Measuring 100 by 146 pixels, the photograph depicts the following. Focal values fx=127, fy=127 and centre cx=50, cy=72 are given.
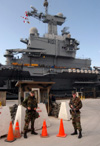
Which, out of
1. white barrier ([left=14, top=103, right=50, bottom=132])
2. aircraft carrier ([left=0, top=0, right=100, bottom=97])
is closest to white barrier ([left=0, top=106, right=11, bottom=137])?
white barrier ([left=14, top=103, right=50, bottom=132])

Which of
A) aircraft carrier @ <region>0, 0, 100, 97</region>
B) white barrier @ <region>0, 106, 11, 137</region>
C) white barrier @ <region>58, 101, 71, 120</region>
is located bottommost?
white barrier @ <region>58, 101, 71, 120</region>

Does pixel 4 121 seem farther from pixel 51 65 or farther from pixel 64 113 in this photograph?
pixel 51 65

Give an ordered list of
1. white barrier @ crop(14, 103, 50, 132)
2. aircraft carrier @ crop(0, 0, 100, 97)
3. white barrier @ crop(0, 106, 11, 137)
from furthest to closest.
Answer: aircraft carrier @ crop(0, 0, 100, 97) → white barrier @ crop(14, 103, 50, 132) → white barrier @ crop(0, 106, 11, 137)

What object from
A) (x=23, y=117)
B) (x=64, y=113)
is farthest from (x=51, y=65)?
(x=23, y=117)

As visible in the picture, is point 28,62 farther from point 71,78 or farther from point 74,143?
point 74,143

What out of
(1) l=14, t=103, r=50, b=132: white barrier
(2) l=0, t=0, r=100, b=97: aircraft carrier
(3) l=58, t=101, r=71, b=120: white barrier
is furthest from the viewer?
(2) l=0, t=0, r=100, b=97: aircraft carrier

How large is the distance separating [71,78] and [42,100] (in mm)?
18007

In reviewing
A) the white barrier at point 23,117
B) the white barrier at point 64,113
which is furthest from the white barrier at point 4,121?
the white barrier at point 64,113

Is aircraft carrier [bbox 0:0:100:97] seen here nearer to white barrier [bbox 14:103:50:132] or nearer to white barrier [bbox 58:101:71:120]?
white barrier [bbox 58:101:71:120]

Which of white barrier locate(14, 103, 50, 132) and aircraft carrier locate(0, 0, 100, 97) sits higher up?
aircraft carrier locate(0, 0, 100, 97)

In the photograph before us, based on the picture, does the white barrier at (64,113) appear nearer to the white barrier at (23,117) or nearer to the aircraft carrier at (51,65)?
the white barrier at (23,117)

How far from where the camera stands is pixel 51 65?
27.7 metres

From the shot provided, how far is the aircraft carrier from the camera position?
75.0 ft

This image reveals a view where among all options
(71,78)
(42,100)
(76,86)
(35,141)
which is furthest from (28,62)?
(35,141)
